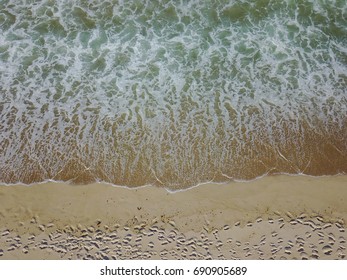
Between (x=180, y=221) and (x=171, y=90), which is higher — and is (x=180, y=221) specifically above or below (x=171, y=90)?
below

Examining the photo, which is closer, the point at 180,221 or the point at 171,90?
the point at 180,221

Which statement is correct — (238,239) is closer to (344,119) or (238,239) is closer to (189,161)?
(189,161)

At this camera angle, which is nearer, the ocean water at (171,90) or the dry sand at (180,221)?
the dry sand at (180,221)

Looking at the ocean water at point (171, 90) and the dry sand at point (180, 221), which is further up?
the ocean water at point (171, 90)

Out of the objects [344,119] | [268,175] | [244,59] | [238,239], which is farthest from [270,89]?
[238,239]
